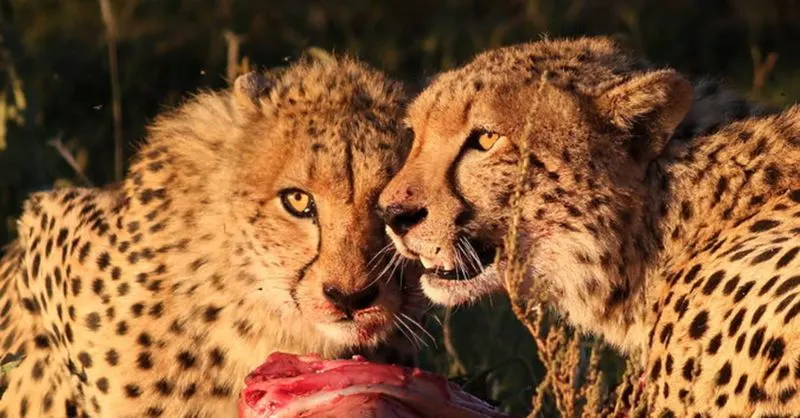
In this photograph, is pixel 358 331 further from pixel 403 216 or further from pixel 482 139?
pixel 482 139

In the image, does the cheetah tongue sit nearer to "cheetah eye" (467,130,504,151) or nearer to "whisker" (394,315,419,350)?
"whisker" (394,315,419,350)

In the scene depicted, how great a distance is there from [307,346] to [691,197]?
3.04ft

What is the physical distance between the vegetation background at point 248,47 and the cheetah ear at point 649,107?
145cm

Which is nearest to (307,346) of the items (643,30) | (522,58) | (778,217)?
(522,58)

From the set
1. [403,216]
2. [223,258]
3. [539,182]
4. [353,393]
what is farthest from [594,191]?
[223,258]

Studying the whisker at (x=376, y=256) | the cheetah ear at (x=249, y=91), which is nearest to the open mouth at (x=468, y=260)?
the whisker at (x=376, y=256)

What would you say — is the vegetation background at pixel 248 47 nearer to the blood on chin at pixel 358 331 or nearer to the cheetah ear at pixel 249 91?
the cheetah ear at pixel 249 91

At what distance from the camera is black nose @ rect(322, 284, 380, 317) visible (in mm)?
4582

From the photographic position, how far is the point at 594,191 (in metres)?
4.50

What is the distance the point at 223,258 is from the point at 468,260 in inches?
27.4

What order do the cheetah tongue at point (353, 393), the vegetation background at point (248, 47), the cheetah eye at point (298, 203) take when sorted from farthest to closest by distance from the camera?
the vegetation background at point (248, 47) → the cheetah eye at point (298, 203) → the cheetah tongue at point (353, 393)

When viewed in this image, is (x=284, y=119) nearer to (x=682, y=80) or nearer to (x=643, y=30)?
(x=682, y=80)

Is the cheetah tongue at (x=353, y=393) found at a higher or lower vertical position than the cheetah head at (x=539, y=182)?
lower

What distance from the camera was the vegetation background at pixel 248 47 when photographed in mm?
6512
